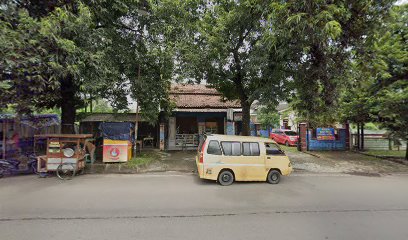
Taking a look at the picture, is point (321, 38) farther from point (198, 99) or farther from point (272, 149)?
point (198, 99)

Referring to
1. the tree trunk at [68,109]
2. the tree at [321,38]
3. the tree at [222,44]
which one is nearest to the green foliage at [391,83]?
the tree at [321,38]

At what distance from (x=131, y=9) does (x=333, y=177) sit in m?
11.7

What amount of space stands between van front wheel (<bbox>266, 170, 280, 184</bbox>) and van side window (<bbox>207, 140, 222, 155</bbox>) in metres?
2.01

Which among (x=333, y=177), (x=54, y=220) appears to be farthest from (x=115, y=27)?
(x=333, y=177)

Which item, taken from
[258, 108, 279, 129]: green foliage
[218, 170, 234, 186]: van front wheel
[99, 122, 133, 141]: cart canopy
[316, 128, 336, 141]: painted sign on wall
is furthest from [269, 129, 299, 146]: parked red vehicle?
[99, 122, 133, 141]: cart canopy

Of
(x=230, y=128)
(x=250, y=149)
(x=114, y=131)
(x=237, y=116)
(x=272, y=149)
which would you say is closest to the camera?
(x=250, y=149)

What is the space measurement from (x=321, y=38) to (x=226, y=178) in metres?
5.10

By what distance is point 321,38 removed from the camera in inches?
212

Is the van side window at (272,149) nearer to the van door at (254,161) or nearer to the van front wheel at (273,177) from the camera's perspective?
the van door at (254,161)

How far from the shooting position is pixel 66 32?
7160 mm

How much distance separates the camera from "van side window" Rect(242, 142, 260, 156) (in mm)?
6965

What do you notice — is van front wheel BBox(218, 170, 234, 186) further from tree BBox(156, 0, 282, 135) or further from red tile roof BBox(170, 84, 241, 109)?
red tile roof BBox(170, 84, 241, 109)

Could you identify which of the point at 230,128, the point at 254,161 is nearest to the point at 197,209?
the point at 254,161

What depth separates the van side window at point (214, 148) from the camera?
681 cm
